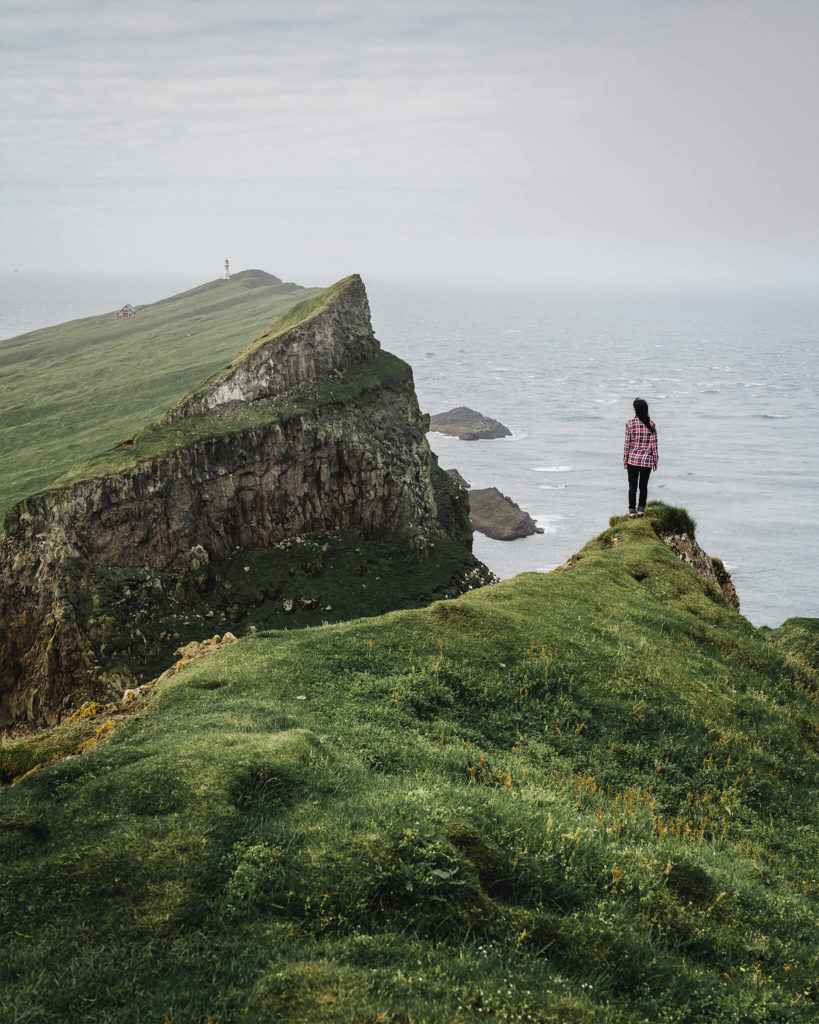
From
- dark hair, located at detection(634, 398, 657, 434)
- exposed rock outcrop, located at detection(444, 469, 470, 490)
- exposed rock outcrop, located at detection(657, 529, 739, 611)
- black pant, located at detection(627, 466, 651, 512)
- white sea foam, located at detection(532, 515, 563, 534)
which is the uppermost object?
dark hair, located at detection(634, 398, 657, 434)

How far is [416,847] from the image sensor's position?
9.21 meters

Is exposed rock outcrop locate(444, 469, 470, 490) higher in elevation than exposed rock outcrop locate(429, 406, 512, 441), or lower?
lower

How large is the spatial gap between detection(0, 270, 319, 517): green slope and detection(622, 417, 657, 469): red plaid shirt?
7332cm

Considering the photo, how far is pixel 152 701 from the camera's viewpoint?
16516 mm

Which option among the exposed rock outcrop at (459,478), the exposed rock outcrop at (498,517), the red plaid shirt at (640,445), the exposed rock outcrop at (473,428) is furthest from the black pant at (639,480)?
the exposed rock outcrop at (473,428)

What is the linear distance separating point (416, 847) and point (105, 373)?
472ft

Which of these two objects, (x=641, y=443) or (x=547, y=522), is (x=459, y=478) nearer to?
(x=547, y=522)

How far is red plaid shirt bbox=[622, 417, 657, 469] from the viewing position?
87.2ft

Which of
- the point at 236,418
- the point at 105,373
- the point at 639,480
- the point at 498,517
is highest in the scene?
the point at 105,373

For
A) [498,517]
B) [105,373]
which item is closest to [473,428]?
[498,517]

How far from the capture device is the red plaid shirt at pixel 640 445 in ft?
87.2

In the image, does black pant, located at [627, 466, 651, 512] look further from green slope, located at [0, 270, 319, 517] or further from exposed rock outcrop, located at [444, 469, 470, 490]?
exposed rock outcrop, located at [444, 469, 470, 490]

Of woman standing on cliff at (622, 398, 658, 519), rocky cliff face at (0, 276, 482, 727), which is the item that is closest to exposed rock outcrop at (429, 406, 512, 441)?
rocky cliff face at (0, 276, 482, 727)

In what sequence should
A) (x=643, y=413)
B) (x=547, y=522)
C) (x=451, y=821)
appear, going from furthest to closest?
(x=547, y=522) → (x=643, y=413) → (x=451, y=821)
